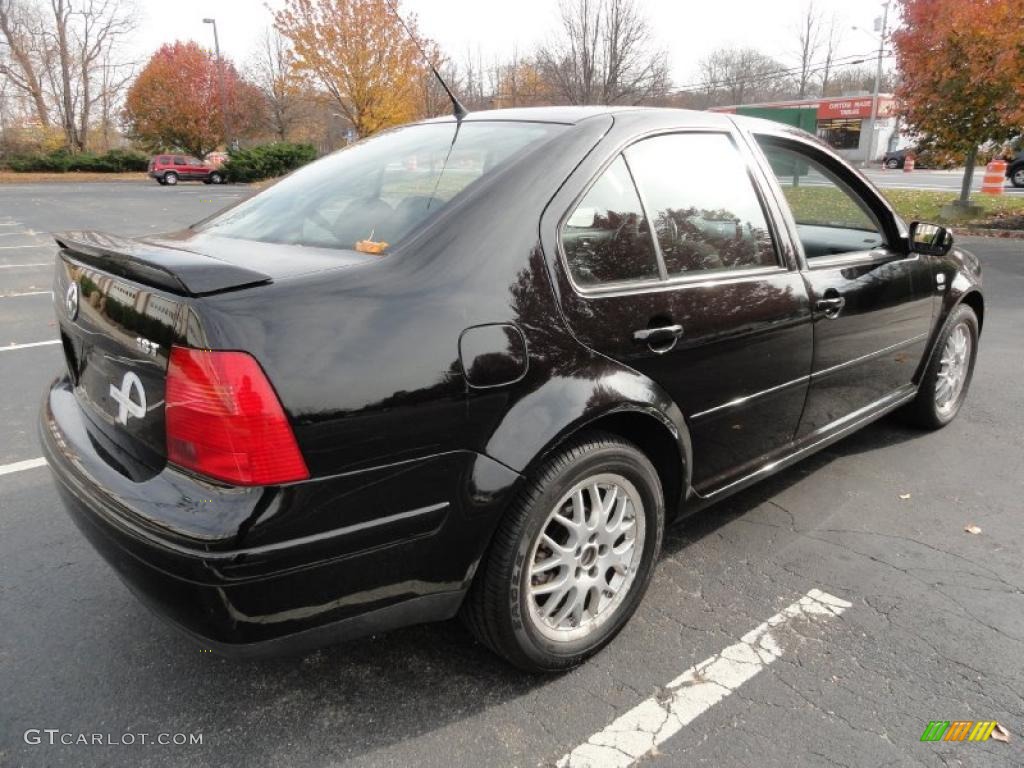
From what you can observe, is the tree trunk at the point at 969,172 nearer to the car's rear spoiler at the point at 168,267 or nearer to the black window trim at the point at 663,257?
the black window trim at the point at 663,257

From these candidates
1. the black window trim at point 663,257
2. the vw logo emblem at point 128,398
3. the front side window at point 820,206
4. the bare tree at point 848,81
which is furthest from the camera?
the bare tree at point 848,81

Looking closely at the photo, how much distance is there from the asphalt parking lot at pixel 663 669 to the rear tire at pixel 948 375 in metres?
0.77

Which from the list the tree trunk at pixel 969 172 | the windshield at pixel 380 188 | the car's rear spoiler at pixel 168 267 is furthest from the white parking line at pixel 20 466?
the tree trunk at pixel 969 172

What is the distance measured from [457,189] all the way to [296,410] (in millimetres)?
863

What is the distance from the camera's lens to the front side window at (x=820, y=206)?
3029 mm

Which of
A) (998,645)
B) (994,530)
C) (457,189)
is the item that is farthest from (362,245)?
(994,530)

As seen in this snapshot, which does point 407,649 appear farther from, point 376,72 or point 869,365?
point 376,72

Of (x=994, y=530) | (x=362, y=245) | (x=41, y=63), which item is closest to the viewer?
(x=362, y=245)

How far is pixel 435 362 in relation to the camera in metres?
1.79

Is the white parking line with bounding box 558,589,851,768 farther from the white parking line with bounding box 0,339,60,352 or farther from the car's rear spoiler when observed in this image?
the white parking line with bounding box 0,339,60,352

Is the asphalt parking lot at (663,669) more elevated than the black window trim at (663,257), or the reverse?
the black window trim at (663,257)

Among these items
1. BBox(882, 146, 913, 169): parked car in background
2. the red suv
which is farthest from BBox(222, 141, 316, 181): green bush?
BBox(882, 146, 913, 169): parked car in background

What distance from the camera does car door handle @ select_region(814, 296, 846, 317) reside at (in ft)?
9.52

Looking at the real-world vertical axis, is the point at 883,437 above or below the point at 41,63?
below
